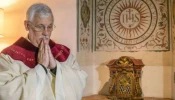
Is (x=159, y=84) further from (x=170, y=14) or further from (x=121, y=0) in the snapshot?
Answer: (x=121, y=0)

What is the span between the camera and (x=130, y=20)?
6.93 ft

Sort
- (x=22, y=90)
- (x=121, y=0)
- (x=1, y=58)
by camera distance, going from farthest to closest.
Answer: (x=121, y=0)
(x=1, y=58)
(x=22, y=90)

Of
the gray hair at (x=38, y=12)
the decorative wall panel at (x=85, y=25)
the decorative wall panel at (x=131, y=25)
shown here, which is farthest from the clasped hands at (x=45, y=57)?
the decorative wall panel at (x=131, y=25)

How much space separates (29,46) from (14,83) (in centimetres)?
26

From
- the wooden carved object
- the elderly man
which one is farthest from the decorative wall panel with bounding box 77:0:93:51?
the elderly man

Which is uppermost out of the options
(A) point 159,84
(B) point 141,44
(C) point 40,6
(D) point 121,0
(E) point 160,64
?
(D) point 121,0

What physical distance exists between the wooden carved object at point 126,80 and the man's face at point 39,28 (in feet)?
2.05

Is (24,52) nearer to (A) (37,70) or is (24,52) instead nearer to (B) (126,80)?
(A) (37,70)

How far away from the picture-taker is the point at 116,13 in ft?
7.05

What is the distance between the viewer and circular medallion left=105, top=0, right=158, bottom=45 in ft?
6.77

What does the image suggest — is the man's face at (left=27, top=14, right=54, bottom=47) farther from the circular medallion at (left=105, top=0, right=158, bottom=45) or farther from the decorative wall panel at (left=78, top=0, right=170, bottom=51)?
the circular medallion at (left=105, top=0, right=158, bottom=45)

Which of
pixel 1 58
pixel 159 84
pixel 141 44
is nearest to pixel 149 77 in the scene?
pixel 159 84

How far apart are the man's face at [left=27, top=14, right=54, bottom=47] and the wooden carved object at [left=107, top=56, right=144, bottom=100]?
625 millimetres

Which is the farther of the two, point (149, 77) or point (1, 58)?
point (149, 77)
